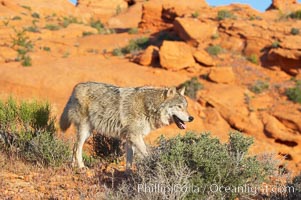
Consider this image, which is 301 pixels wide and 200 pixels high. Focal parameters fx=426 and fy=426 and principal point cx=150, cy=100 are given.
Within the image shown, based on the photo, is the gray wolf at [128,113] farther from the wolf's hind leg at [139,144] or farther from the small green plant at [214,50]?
the small green plant at [214,50]

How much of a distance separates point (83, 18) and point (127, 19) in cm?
652

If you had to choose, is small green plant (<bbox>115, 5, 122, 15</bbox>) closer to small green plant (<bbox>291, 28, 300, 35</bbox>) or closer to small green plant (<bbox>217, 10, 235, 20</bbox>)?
small green plant (<bbox>217, 10, 235, 20</bbox>)

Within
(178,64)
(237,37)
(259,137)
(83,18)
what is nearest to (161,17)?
(237,37)

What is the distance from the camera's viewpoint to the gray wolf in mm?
7168

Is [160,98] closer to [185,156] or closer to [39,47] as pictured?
[185,156]

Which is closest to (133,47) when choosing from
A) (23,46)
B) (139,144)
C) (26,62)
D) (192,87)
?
(26,62)

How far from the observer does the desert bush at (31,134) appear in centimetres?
741

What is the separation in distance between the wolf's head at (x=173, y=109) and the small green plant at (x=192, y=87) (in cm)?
1496

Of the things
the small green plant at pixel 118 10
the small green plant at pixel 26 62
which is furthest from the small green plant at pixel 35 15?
the small green plant at pixel 26 62

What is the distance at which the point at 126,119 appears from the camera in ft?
23.6

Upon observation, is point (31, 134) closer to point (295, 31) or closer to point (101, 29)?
point (295, 31)

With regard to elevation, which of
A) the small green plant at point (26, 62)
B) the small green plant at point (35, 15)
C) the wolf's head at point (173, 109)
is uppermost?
the wolf's head at point (173, 109)

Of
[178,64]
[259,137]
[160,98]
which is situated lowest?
[259,137]

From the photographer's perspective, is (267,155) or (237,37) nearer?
(267,155)
